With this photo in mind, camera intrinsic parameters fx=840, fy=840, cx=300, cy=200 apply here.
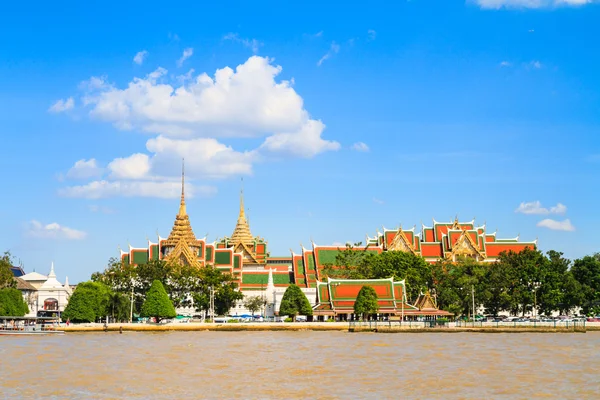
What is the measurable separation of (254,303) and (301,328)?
2067cm

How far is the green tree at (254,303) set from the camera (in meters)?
102

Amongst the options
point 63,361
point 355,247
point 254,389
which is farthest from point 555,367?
point 355,247

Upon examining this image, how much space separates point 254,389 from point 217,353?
1718 cm

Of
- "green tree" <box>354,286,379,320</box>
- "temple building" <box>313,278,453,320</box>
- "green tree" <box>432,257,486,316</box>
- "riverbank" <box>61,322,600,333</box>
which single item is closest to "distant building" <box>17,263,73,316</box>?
"riverbank" <box>61,322,600,333</box>

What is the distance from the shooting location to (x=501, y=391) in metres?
32.8

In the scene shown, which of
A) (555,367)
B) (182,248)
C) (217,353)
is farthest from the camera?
(182,248)

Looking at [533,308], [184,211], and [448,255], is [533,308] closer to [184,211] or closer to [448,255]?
[448,255]

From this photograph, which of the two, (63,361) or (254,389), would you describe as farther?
(63,361)

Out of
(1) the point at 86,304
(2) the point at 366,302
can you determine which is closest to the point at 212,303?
(1) the point at 86,304

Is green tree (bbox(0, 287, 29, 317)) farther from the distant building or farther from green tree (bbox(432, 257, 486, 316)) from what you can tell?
green tree (bbox(432, 257, 486, 316))

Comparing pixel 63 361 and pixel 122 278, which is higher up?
pixel 122 278

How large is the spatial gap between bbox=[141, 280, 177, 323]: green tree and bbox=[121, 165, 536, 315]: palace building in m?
22.9

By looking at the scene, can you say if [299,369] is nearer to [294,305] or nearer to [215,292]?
[294,305]

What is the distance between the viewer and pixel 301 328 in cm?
8206
